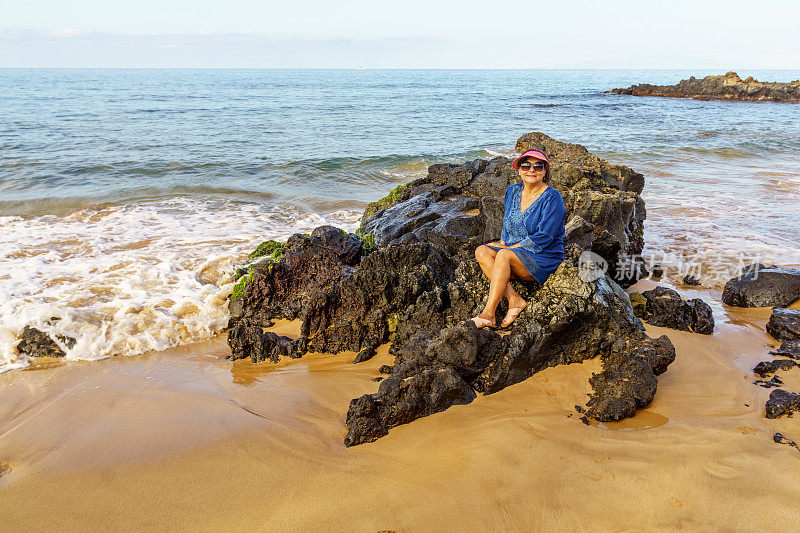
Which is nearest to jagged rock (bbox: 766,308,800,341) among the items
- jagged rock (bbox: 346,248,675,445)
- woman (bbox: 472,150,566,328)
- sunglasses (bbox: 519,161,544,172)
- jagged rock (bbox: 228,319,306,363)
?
jagged rock (bbox: 346,248,675,445)

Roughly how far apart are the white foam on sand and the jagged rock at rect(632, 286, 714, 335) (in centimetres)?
463

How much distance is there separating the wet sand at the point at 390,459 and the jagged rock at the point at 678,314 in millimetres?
507

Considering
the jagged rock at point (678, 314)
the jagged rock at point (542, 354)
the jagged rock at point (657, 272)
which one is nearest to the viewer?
the jagged rock at point (542, 354)

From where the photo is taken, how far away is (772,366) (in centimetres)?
416

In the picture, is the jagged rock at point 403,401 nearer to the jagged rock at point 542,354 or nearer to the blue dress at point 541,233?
the jagged rock at point 542,354

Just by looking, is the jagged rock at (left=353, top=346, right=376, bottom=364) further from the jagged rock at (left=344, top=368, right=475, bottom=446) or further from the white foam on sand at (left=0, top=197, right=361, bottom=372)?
the white foam on sand at (left=0, top=197, right=361, bottom=372)

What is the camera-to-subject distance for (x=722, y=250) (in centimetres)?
791

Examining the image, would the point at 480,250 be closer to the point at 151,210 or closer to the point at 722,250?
the point at 722,250

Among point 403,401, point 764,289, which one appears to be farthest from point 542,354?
point 764,289

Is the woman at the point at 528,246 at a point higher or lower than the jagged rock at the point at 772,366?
higher

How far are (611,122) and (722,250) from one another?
23.7 m

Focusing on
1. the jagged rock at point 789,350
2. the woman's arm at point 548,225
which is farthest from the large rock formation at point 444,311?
the jagged rock at point 789,350

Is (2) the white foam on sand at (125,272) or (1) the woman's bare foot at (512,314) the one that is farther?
(2) the white foam on sand at (125,272)

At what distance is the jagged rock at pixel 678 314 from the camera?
4.96 metres
